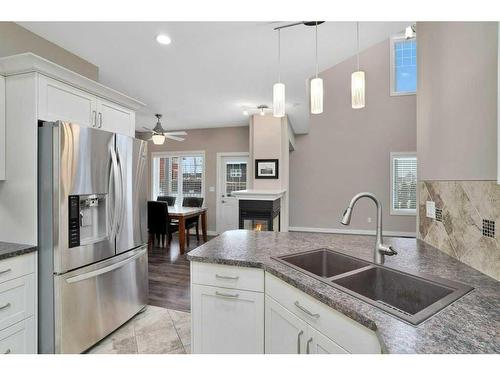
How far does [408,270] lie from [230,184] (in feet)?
16.7

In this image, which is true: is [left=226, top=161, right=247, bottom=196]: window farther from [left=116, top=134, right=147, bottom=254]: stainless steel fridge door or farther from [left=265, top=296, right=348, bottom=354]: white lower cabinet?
[left=265, top=296, right=348, bottom=354]: white lower cabinet

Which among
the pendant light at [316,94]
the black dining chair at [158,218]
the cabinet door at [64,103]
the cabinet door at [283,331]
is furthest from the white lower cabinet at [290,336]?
the black dining chair at [158,218]

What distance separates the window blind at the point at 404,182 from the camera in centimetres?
619

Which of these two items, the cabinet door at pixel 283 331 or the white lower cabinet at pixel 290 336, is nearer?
the white lower cabinet at pixel 290 336

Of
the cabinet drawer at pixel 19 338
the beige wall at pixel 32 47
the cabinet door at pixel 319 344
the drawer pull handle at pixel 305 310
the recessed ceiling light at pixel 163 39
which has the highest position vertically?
the recessed ceiling light at pixel 163 39

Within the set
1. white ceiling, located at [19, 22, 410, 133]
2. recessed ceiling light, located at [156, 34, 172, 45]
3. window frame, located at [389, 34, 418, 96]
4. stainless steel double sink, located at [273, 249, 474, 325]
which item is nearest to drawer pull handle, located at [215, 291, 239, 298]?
stainless steel double sink, located at [273, 249, 474, 325]

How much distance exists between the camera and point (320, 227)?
22.2 ft

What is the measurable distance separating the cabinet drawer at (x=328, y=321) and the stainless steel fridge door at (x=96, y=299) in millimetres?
1471

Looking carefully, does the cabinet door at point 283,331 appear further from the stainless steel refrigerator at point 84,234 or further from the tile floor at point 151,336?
the stainless steel refrigerator at point 84,234

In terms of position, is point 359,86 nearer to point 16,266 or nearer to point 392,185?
point 16,266

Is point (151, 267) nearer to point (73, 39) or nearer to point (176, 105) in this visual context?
point (176, 105)

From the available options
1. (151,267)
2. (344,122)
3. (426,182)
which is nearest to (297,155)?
(344,122)

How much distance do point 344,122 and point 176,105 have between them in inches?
171
